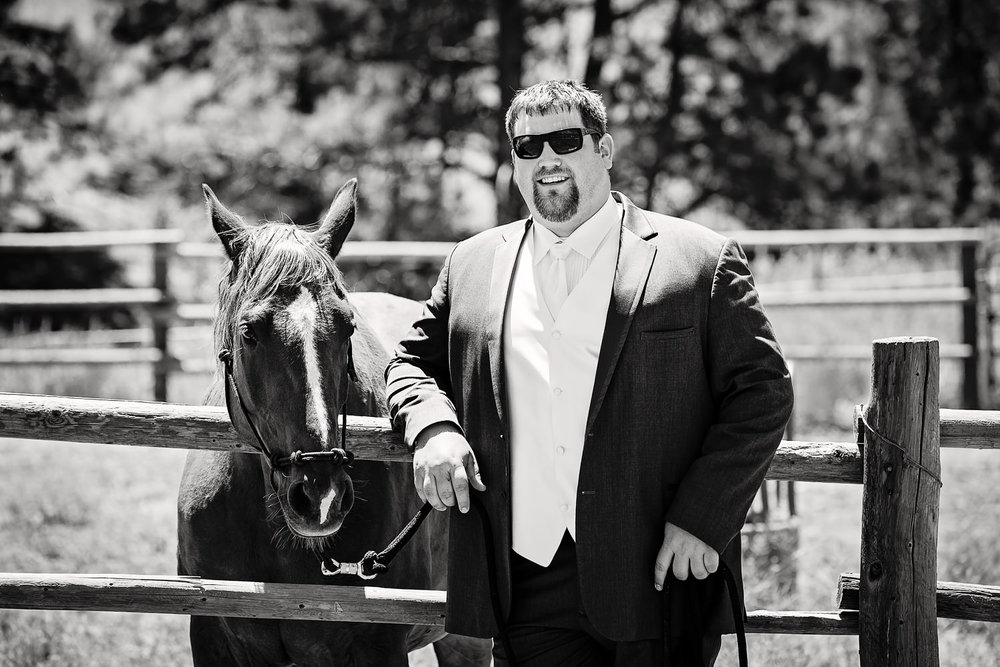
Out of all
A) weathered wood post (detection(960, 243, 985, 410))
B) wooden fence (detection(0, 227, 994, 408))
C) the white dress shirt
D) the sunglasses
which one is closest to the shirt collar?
the white dress shirt

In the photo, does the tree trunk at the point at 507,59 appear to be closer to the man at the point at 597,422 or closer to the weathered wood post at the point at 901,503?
the weathered wood post at the point at 901,503

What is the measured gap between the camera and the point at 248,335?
2715mm

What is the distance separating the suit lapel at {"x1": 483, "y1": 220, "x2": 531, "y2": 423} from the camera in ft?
8.18

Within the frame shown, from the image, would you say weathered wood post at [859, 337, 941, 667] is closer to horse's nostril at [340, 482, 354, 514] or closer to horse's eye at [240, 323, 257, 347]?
horse's nostril at [340, 482, 354, 514]

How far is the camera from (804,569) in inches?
220

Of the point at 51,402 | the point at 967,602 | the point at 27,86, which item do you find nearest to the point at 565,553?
the point at 967,602

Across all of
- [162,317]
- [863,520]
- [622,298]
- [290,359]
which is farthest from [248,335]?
[162,317]

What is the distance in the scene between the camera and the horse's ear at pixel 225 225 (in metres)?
2.95

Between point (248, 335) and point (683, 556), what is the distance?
1.28m

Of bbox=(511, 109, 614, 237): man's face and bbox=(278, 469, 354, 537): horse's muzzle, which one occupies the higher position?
bbox=(511, 109, 614, 237): man's face

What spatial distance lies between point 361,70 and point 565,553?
41.0 feet

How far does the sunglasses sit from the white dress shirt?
0.19m

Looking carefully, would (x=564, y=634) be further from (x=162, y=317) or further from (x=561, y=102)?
(x=162, y=317)

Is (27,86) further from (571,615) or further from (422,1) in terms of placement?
(571,615)
